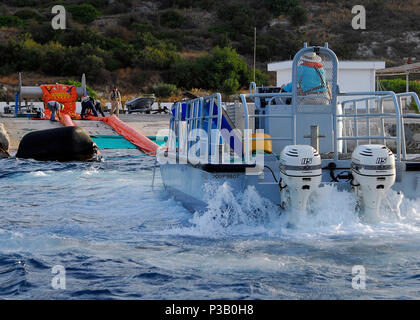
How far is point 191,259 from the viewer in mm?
6273

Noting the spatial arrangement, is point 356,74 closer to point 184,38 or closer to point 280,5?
point 184,38

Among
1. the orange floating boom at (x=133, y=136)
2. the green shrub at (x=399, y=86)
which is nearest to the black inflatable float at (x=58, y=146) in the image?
the orange floating boom at (x=133, y=136)

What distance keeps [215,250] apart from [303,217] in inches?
48.9

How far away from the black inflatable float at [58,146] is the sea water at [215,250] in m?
7.04

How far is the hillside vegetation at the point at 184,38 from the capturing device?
51.5m

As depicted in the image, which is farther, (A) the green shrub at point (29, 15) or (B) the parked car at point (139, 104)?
(A) the green shrub at point (29, 15)

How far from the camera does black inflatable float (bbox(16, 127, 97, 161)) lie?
16938 mm

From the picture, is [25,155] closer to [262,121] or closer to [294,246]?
[262,121]

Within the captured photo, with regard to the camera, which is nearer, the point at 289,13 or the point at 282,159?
the point at 282,159

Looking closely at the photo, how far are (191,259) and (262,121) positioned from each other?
3.91 metres

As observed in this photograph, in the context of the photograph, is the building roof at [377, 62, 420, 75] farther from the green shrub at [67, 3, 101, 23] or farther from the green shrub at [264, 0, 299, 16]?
the green shrub at [67, 3, 101, 23]

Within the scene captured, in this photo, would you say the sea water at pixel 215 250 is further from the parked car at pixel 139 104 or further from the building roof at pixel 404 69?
the parked car at pixel 139 104
